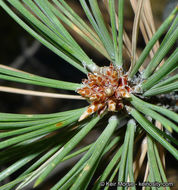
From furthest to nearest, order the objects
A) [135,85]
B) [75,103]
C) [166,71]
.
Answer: [75,103]
[135,85]
[166,71]

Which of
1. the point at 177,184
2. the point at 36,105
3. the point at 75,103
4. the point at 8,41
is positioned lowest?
the point at 177,184

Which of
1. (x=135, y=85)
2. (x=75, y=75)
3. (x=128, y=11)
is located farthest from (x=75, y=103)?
(x=135, y=85)

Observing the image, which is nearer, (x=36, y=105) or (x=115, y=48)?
(x=115, y=48)

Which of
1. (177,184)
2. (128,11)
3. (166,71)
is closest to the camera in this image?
(166,71)

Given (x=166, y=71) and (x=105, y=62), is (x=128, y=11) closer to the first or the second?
(x=105, y=62)

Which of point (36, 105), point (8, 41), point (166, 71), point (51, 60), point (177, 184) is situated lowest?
point (177, 184)

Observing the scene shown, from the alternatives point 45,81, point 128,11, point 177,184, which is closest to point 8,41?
point 128,11

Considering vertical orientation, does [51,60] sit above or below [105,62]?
above

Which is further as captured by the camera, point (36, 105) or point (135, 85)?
point (36, 105)

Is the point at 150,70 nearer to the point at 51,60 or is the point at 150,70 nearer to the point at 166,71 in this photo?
the point at 166,71
